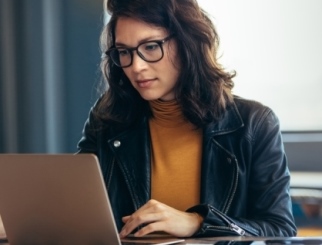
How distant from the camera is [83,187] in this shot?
119 cm

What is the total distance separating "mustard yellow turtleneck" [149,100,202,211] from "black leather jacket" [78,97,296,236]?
0.09ft

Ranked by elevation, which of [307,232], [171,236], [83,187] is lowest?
[307,232]

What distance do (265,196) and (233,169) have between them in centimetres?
11

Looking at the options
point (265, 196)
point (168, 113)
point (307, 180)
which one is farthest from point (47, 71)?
point (265, 196)

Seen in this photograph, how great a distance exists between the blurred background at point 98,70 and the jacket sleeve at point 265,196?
66 cm

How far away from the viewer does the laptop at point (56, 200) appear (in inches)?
46.5

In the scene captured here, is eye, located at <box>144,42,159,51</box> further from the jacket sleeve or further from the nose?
the jacket sleeve

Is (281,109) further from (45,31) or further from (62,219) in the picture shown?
(62,219)

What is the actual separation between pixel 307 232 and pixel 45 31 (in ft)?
3.80

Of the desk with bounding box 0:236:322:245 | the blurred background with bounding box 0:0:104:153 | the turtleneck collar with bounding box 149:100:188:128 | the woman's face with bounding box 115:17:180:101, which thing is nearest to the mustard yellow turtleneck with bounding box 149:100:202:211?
the turtleneck collar with bounding box 149:100:188:128

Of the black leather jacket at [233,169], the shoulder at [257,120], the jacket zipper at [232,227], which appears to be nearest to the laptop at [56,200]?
the jacket zipper at [232,227]

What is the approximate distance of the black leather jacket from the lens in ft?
5.26

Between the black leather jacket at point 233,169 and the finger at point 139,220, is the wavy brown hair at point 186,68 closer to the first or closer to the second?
the black leather jacket at point 233,169

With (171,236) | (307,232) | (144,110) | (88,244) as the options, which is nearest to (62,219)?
(88,244)
